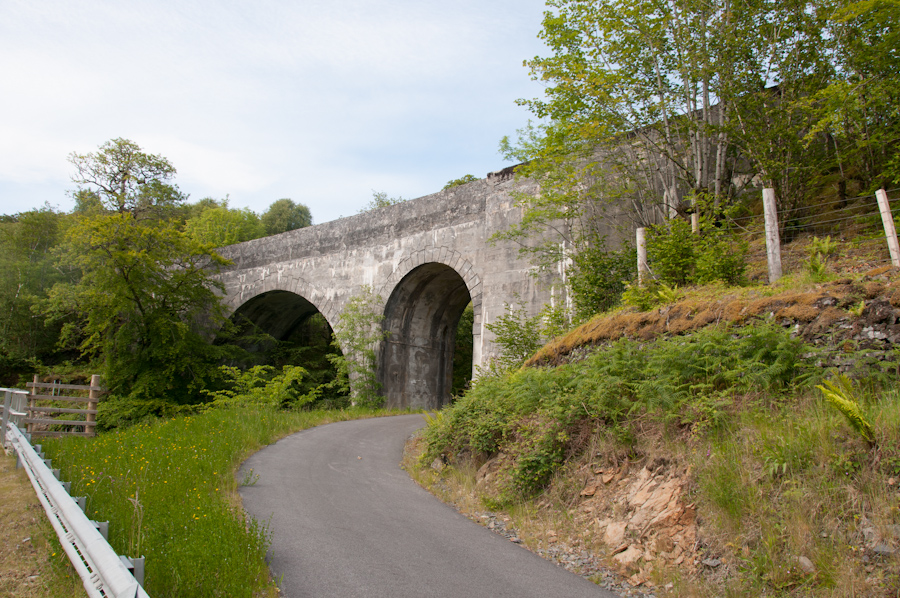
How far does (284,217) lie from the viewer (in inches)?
1703

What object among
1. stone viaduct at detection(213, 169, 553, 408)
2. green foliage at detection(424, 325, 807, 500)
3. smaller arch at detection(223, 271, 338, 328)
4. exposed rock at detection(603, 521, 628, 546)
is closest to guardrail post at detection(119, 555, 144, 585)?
exposed rock at detection(603, 521, 628, 546)

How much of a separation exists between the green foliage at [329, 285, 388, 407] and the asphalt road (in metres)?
8.06

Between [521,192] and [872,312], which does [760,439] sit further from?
[521,192]

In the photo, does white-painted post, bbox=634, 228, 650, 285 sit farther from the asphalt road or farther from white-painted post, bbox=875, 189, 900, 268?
the asphalt road

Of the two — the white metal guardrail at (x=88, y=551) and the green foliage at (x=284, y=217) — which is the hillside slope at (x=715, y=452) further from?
the green foliage at (x=284, y=217)

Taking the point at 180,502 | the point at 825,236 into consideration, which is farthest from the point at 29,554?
the point at 825,236

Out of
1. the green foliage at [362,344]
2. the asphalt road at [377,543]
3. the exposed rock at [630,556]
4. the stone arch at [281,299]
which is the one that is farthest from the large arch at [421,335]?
the exposed rock at [630,556]

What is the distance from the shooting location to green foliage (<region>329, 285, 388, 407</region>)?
51.6 feet

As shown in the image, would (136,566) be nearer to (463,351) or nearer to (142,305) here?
(142,305)

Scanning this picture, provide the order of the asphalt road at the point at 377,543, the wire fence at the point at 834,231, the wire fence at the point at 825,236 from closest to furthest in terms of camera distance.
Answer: the asphalt road at the point at 377,543 → the wire fence at the point at 825,236 → the wire fence at the point at 834,231

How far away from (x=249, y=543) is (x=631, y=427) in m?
3.39

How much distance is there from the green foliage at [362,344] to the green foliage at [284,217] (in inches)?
1091

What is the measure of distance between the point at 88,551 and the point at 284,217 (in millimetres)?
42700

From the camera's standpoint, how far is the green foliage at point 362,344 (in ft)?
51.6
